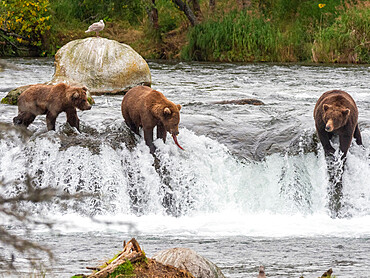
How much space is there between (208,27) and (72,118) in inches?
671

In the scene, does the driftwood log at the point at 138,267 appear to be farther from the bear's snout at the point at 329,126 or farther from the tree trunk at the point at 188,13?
the tree trunk at the point at 188,13

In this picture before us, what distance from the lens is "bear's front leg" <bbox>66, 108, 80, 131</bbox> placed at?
9469 millimetres

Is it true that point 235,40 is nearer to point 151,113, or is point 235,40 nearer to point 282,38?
point 282,38

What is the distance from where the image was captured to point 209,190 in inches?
362

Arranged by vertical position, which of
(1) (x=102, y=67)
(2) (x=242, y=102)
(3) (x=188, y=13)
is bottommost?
(2) (x=242, y=102)

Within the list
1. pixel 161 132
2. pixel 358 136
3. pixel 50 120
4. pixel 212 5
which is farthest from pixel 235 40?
pixel 50 120

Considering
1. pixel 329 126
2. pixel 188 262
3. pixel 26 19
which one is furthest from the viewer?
pixel 26 19

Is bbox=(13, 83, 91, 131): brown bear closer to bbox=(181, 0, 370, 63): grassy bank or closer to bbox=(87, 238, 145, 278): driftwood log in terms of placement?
bbox=(87, 238, 145, 278): driftwood log

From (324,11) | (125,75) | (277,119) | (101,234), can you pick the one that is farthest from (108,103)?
(324,11)

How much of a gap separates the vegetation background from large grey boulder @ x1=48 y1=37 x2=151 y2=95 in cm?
810

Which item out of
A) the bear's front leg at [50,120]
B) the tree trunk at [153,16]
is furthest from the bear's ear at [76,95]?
the tree trunk at [153,16]

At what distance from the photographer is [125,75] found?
48.9 feet

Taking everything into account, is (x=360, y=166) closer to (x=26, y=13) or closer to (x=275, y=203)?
(x=275, y=203)

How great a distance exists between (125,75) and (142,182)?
6145 millimetres
